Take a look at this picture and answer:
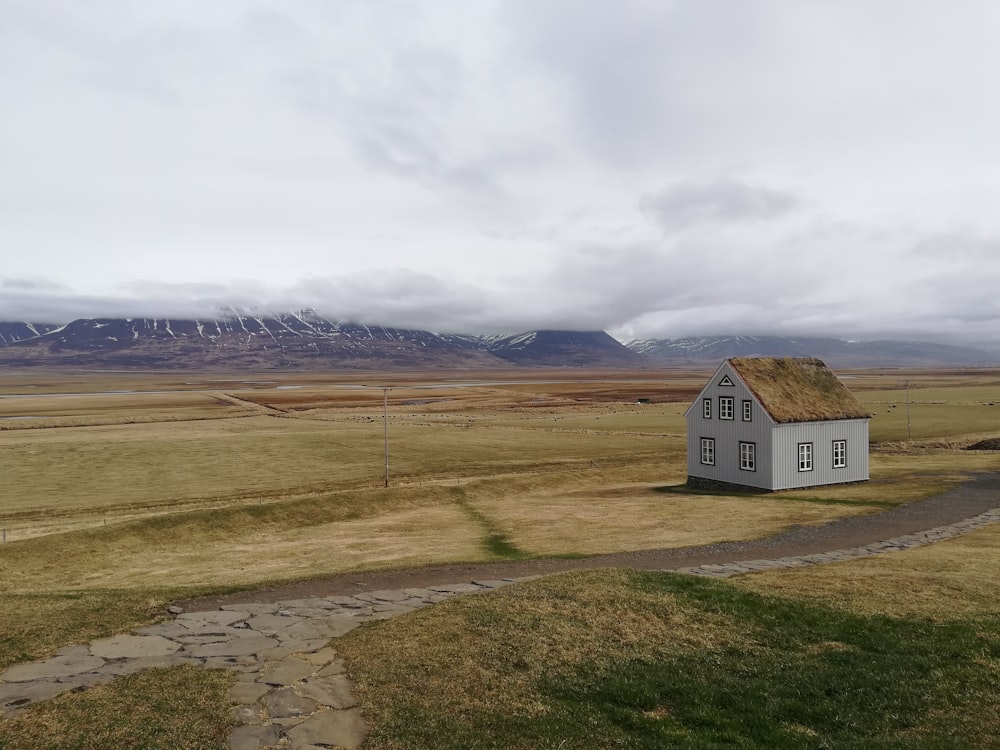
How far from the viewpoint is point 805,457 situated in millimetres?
45750

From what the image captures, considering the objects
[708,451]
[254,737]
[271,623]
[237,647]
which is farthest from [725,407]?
[254,737]

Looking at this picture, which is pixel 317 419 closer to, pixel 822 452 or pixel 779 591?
pixel 822 452

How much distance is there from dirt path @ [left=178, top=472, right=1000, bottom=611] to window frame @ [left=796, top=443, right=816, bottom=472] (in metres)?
9.10

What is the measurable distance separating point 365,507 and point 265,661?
26801mm

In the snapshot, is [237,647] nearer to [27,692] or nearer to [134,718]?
[134,718]

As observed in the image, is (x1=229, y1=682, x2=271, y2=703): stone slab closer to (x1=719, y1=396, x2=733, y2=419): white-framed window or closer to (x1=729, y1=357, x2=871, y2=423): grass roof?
(x1=729, y1=357, x2=871, y2=423): grass roof

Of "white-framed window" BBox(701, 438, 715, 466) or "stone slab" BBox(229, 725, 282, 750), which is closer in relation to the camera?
"stone slab" BBox(229, 725, 282, 750)

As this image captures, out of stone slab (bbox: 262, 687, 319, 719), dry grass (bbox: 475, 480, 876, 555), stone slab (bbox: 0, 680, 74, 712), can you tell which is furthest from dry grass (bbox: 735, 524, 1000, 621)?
stone slab (bbox: 0, 680, 74, 712)

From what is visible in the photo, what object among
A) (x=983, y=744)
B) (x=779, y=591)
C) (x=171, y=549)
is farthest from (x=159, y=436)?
(x=983, y=744)

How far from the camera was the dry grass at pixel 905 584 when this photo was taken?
15.6m

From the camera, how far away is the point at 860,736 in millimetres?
9906

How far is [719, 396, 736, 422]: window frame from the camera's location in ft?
157

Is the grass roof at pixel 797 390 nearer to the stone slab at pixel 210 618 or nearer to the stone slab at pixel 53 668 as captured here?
the stone slab at pixel 210 618

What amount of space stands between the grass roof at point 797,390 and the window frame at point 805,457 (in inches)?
73.5
